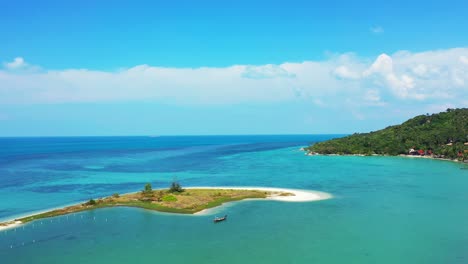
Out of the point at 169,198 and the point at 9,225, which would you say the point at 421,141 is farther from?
the point at 9,225

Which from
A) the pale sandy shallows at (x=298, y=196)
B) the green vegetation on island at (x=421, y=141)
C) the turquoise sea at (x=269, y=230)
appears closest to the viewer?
the turquoise sea at (x=269, y=230)

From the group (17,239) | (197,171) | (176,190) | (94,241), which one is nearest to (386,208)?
(176,190)

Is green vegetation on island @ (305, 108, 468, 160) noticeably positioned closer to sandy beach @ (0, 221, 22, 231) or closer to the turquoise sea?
the turquoise sea

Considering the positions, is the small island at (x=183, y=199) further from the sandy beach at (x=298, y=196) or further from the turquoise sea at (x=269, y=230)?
the turquoise sea at (x=269, y=230)

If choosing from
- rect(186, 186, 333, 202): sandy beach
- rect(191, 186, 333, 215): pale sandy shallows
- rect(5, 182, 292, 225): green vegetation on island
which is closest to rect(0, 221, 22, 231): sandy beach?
rect(5, 182, 292, 225): green vegetation on island

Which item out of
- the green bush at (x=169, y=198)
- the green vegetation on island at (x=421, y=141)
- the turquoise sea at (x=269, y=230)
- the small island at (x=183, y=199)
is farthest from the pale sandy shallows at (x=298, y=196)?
the green vegetation on island at (x=421, y=141)

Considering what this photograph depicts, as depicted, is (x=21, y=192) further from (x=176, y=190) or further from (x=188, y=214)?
(x=188, y=214)

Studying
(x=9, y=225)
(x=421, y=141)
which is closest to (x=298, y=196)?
(x=9, y=225)
